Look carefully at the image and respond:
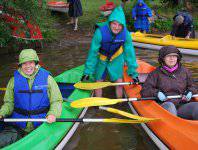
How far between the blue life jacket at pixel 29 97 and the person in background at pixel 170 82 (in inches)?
57.0

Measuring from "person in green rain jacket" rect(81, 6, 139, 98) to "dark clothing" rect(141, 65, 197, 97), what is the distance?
35.6 inches

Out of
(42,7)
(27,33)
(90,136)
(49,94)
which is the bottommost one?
(90,136)

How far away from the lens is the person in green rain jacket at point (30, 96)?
167 inches

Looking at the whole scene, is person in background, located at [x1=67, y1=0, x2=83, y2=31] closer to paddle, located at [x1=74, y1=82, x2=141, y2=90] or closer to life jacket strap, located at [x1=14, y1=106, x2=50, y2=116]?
paddle, located at [x1=74, y1=82, x2=141, y2=90]

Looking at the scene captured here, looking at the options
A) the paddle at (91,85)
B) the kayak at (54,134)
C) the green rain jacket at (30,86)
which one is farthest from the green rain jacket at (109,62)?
the green rain jacket at (30,86)

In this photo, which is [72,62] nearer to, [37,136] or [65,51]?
[65,51]

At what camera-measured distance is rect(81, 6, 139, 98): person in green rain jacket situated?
5602mm

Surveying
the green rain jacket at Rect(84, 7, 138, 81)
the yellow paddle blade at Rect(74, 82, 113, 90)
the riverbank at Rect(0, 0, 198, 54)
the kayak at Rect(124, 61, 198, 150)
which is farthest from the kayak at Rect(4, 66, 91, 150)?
the riverbank at Rect(0, 0, 198, 54)

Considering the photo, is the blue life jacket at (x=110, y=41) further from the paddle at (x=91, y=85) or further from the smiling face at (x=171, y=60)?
the smiling face at (x=171, y=60)

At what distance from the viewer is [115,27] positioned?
5.45 m

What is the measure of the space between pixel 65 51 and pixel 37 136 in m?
7.01

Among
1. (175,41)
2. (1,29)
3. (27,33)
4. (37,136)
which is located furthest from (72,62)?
(37,136)

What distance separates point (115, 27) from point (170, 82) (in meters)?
1.28

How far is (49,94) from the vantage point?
441 centimetres
